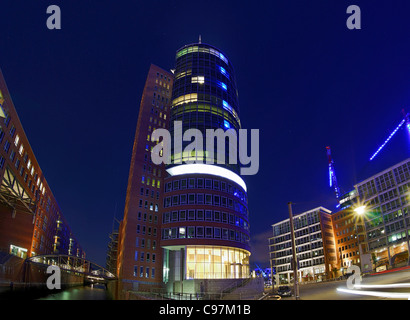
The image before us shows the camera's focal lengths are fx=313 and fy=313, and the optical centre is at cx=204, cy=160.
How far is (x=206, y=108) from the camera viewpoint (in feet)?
258

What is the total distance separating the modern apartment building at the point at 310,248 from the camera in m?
123

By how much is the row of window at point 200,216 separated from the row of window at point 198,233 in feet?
6.33

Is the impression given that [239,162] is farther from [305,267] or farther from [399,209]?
[305,267]

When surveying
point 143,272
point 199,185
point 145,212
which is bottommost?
point 143,272

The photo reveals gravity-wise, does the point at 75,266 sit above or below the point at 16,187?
below

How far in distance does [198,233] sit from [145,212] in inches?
767

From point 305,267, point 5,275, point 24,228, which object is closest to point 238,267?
point 5,275

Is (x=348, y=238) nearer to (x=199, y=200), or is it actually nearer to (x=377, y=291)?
(x=199, y=200)

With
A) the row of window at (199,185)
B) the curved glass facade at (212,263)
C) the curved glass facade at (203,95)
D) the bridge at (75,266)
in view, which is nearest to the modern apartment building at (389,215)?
the curved glass facade at (212,263)

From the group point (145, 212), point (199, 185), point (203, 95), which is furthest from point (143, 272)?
point (203, 95)

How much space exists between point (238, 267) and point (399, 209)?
59595mm

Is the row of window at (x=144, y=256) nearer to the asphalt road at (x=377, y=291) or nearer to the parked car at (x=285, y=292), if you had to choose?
the parked car at (x=285, y=292)

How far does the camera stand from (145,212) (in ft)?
259

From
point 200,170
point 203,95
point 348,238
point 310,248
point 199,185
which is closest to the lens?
point 199,185
